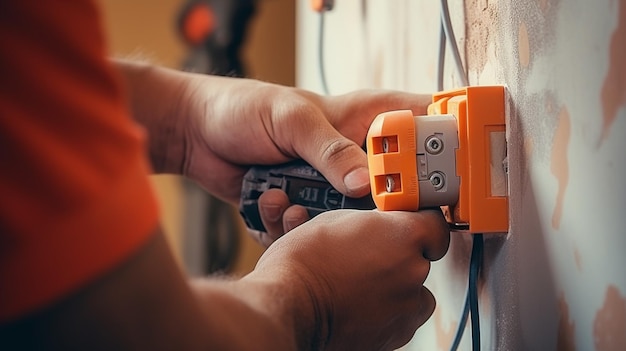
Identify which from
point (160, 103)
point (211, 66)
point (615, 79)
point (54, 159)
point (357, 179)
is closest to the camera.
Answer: point (54, 159)

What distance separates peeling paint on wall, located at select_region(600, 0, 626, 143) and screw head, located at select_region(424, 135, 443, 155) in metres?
0.16

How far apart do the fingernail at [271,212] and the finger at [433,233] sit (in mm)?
200

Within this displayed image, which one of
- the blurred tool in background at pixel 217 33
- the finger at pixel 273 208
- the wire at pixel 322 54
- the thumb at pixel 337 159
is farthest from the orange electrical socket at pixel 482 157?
the blurred tool in background at pixel 217 33

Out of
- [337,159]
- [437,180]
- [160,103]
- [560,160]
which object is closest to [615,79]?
[560,160]

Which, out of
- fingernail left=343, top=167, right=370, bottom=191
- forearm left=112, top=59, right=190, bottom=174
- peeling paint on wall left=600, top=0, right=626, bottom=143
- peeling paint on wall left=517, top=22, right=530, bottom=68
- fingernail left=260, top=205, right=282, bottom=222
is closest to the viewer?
peeling paint on wall left=600, top=0, right=626, bottom=143

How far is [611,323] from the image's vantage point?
0.50m

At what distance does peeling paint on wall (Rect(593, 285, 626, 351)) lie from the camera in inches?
19.3

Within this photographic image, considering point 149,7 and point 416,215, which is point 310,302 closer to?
point 416,215

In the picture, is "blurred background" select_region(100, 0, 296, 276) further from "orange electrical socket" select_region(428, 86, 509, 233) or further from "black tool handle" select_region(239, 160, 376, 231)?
"orange electrical socket" select_region(428, 86, 509, 233)

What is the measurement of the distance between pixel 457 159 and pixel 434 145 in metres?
0.02

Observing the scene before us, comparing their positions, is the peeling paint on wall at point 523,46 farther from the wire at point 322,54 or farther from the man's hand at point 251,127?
→ the wire at point 322,54

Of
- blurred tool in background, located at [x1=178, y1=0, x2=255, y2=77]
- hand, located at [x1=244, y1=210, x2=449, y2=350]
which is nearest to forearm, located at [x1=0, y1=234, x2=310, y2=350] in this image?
hand, located at [x1=244, y1=210, x2=449, y2=350]

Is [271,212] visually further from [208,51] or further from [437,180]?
[208,51]

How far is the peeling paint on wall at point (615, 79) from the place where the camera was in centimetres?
47
